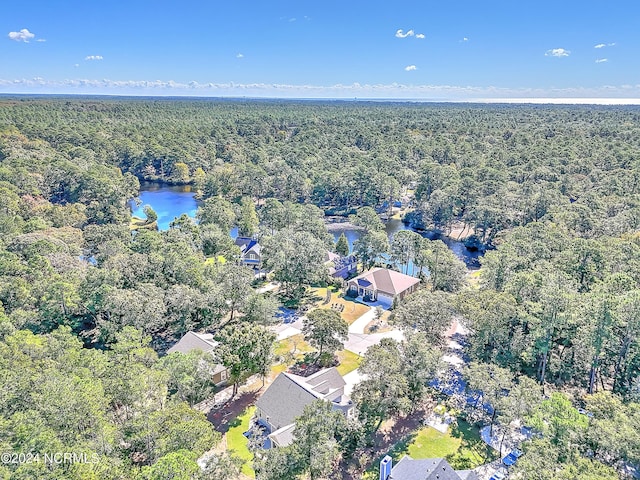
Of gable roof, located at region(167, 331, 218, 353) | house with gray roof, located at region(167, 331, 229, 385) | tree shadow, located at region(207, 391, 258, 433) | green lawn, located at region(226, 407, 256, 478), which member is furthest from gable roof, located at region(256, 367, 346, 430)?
gable roof, located at region(167, 331, 218, 353)

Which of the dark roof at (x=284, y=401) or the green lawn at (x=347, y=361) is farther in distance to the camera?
the green lawn at (x=347, y=361)

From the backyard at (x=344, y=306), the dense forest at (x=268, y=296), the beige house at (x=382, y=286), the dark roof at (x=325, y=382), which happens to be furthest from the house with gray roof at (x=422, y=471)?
the beige house at (x=382, y=286)

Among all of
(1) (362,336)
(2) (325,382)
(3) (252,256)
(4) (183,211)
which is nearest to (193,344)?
(2) (325,382)

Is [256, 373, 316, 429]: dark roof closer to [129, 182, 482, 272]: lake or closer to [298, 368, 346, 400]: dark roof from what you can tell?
[298, 368, 346, 400]: dark roof

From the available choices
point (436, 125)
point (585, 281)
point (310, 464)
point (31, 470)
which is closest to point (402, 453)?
point (310, 464)

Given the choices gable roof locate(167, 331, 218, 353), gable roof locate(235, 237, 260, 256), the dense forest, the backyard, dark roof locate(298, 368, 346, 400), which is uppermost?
the dense forest

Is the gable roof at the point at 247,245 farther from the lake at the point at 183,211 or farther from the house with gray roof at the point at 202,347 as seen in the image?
the house with gray roof at the point at 202,347

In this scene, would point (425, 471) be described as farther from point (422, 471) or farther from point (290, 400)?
point (290, 400)
